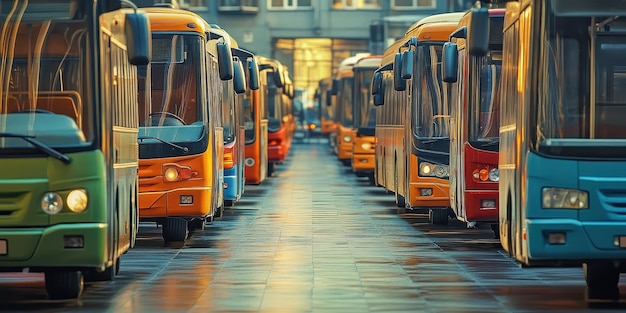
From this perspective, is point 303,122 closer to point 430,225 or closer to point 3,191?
point 430,225

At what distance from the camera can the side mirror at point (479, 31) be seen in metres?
13.9

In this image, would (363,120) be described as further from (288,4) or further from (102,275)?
(288,4)

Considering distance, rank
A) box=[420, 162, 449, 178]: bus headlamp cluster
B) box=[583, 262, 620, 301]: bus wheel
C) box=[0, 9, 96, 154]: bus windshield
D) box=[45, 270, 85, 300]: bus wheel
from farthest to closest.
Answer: box=[420, 162, 449, 178]: bus headlamp cluster → box=[583, 262, 620, 301]: bus wheel → box=[45, 270, 85, 300]: bus wheel → box=[0, 9, 96, 154]: bus windshield

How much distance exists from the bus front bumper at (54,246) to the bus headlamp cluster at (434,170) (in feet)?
39.5

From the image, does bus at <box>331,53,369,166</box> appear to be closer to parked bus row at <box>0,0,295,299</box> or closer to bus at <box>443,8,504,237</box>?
bus at <box>443,8,504,237</box>

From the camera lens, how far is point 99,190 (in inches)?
541

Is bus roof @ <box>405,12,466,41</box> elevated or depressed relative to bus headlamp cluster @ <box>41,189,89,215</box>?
→ elevated

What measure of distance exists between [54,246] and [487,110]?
357 inches

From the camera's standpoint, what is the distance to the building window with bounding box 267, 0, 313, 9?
9925 cm

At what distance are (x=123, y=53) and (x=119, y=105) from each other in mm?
635

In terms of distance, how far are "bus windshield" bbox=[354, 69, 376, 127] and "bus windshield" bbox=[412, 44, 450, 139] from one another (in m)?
16.0

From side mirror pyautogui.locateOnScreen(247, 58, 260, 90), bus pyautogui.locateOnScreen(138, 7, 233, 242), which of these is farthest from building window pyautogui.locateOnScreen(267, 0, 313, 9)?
bus pyautogui.locateOnScreen(138, 7, 233, 242)

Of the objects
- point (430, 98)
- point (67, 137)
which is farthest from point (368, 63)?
point (67, 137)

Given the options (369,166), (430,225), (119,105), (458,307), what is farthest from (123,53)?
(369,166)
